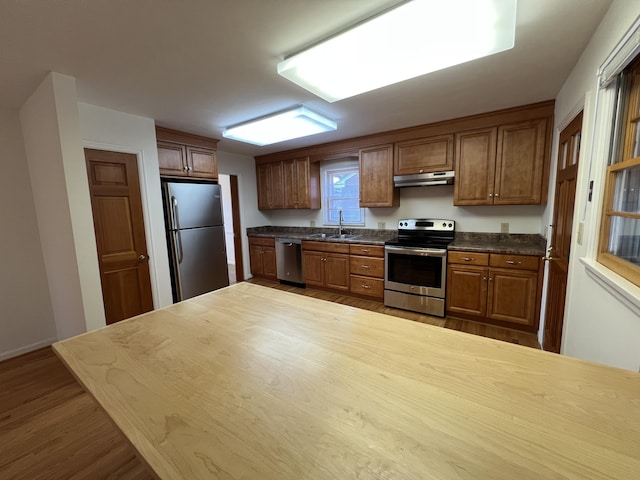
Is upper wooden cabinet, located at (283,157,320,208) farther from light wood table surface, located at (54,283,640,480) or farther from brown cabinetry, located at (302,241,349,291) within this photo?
light wood table surface, located at (54,283,640,480)

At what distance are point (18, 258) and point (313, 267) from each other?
3.26m

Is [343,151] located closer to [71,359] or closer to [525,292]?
[525,292]

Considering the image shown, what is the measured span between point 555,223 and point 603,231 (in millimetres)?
1036

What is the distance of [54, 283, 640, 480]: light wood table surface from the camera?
51 centimetres

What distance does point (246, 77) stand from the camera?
1938mm

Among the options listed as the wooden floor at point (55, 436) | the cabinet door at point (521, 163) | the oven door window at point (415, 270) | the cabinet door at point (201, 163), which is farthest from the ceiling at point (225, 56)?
the wooden floor at point (55, 436)

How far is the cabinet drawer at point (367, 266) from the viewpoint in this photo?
11.6 ft

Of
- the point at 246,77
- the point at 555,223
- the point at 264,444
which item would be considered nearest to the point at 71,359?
the point at 264,444

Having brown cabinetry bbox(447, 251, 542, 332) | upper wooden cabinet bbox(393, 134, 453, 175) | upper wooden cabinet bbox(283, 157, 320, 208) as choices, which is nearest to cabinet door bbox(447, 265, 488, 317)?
brown cabinetry bbox(447, 251, 542, 332)

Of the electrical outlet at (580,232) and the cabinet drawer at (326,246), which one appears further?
the cabinet drawer at (326,246)

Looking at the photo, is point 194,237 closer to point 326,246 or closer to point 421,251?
point 326,246

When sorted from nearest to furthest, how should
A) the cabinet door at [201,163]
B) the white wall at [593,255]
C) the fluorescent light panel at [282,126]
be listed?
the white wall at [593,255] → the fluorescent light panel at [282,126] → the cabinet door at [201,163]

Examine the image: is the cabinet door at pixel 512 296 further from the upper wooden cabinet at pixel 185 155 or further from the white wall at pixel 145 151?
the upper wooden cabinet at pixel 185 155

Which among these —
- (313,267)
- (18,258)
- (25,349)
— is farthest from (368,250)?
(25,349)
